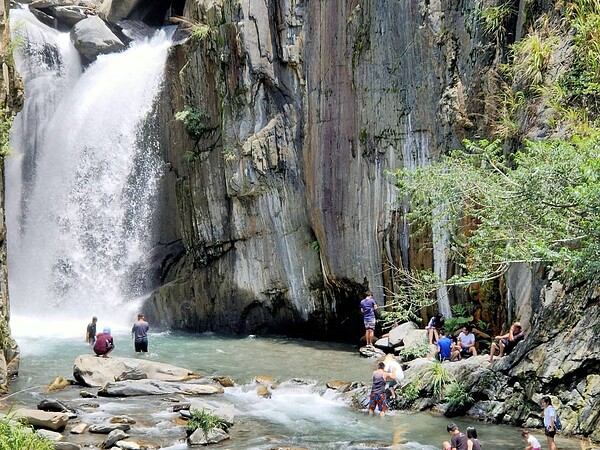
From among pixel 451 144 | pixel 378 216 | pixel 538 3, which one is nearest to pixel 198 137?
pixel 378 216

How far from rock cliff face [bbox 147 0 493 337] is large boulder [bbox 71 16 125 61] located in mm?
5475

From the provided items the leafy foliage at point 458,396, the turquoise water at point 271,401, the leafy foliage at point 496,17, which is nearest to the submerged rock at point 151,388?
the turquoise water at point 271,401

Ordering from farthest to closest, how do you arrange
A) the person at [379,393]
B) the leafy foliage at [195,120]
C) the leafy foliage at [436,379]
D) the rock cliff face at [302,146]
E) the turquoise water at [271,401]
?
the leafy foliage at [195,120] < the rock cliff face at [302,146] < the leafy foliage at [436,379] < the person at [379,393] < the turquoise water at [271,401]

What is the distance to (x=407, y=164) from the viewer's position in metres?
21.9

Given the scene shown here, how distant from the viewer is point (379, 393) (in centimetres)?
1570

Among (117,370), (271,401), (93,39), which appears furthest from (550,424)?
(93,39)

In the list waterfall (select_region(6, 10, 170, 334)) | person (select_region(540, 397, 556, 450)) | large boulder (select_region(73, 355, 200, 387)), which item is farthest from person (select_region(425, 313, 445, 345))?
waterfall (select_region(6, 10, 170, 334))

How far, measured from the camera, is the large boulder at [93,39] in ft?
112

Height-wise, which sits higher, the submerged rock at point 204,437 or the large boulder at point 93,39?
the large boulder at point 93,39

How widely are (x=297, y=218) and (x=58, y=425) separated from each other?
12649 millimetres

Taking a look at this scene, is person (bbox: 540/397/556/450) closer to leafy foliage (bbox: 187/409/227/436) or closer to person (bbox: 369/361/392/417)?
person (bbox: 369/361/392/417)

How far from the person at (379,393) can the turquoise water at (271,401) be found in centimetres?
19

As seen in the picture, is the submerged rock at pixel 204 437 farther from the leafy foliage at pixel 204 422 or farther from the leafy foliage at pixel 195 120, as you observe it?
the leafy foliage at pixel 195 120

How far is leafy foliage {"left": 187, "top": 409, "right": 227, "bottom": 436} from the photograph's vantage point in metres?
14.1
